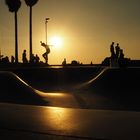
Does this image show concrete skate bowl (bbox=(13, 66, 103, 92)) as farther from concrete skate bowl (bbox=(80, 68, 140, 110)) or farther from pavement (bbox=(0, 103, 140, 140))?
pavement (bbox=(0, 103, 140, 140))

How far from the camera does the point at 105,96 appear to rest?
647 inches

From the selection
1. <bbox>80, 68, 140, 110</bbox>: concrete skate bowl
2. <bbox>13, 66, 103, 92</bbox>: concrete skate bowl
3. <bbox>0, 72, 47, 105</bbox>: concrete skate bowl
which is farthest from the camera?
<bbox>13, 66, 103, 92</bbox>: concrete skate bowl

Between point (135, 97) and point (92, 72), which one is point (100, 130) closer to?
point (135, 97)

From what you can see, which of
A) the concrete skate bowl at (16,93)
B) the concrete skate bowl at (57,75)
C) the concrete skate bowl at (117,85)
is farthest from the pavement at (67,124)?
the concrete skate bowl at (57,75)

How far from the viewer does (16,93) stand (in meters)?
13.1

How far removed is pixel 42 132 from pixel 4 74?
26.5 ft

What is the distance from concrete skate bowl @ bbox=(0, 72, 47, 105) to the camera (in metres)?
12.7

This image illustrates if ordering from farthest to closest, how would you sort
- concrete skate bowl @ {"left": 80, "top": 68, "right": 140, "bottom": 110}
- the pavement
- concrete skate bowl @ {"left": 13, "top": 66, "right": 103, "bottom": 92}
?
1. concrete skate bowl @ {"left": 13, "top": 66, "right": 103, "bottom": 92}
2. concrete skate bowl @ {"left": 80, "top": 68, "right": 140, "bottom": 110}
3. the pavement

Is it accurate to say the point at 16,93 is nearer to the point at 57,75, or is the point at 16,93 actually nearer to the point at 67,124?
the point at 67,124

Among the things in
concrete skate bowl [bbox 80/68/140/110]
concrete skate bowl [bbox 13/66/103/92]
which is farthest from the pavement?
concrete skate bowl [bbox 13/66/103/92]

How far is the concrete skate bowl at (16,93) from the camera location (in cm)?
1267

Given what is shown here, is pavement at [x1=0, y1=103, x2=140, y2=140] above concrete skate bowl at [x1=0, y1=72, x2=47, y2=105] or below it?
below

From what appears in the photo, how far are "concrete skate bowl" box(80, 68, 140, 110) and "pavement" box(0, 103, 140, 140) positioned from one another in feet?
23.1

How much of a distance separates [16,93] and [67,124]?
6002 millimetres
